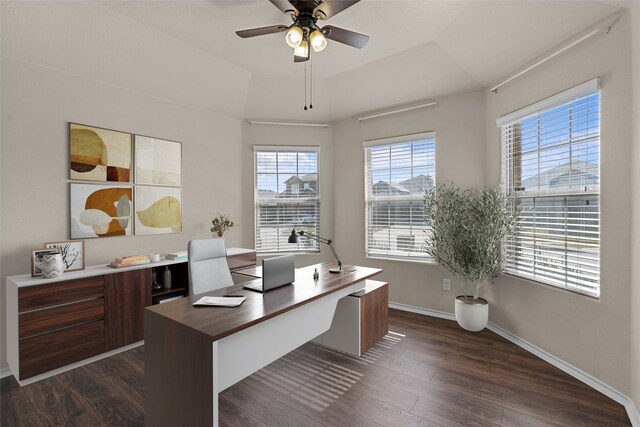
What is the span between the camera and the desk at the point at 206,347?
1504 mm

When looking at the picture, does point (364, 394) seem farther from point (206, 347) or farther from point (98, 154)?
point (98, 154)

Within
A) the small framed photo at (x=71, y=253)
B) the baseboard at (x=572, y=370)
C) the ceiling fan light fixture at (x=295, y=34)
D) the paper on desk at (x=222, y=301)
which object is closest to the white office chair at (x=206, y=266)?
the paper on desk at (x=222, y=301)

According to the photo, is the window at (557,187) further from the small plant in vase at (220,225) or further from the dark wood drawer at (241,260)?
the small plant in vase at (220,225)

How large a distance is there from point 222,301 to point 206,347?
0.48 meters

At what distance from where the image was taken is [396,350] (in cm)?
293

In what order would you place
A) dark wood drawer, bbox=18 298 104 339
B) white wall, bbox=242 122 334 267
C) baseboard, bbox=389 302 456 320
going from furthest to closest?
white wall, bbox=242 122 334 267, baseboard, bbox=389 302 456 320, dark wood drawer, bbox=18 298 104 339

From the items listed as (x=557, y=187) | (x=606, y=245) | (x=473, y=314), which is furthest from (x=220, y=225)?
(x=606, y=245)

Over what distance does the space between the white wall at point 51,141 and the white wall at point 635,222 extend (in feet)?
13.9

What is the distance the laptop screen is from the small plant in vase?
6.14ft

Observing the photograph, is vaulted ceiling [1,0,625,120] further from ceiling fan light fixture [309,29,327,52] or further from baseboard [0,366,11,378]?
baseboard [0,366,11,378]

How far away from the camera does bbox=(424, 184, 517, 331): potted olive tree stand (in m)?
3.06

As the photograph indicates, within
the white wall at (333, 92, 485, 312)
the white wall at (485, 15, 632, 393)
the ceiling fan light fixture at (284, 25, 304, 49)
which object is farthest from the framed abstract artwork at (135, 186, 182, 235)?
the white wall at (485, 15, 632, 393)

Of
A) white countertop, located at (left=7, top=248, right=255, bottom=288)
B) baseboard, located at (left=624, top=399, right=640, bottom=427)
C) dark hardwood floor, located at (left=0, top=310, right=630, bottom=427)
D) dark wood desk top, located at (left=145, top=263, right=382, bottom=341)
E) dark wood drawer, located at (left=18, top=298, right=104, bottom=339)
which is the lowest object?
dark hardwood floor, located at (left=0, top=310, right=630, bottom=427)

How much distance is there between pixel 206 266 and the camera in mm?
2564
